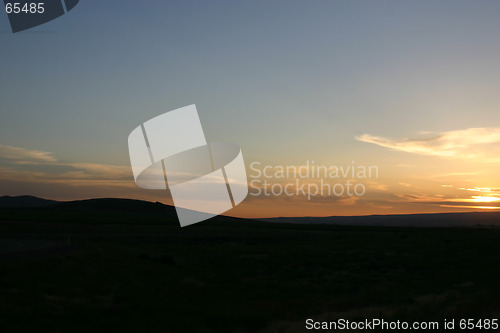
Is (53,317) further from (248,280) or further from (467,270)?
(467,270)

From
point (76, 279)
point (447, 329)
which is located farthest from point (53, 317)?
point (447, 329)

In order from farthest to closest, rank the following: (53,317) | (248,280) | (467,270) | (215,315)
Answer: (467,270) → (248,280) → (215,315) → (53,317)

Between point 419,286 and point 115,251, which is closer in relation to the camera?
point 419,286

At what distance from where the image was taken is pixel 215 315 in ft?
70.4

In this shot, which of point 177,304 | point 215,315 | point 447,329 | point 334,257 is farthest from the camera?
point 334,257

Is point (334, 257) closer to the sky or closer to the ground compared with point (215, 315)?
closer to the ground

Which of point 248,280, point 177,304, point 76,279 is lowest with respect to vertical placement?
point 248,280

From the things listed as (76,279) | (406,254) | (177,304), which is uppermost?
(76,279)

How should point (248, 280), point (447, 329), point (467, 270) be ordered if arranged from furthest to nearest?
1. point (467, 270)
2. point (248, 280)
3. point (447, 329)

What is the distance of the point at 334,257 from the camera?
146 ft

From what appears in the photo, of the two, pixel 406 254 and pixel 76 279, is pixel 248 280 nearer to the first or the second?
pixel 76 279

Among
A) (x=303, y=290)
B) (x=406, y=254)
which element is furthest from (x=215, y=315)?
(x=406, y=254)

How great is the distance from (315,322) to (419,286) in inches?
602

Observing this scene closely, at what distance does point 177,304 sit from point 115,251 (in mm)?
13422
